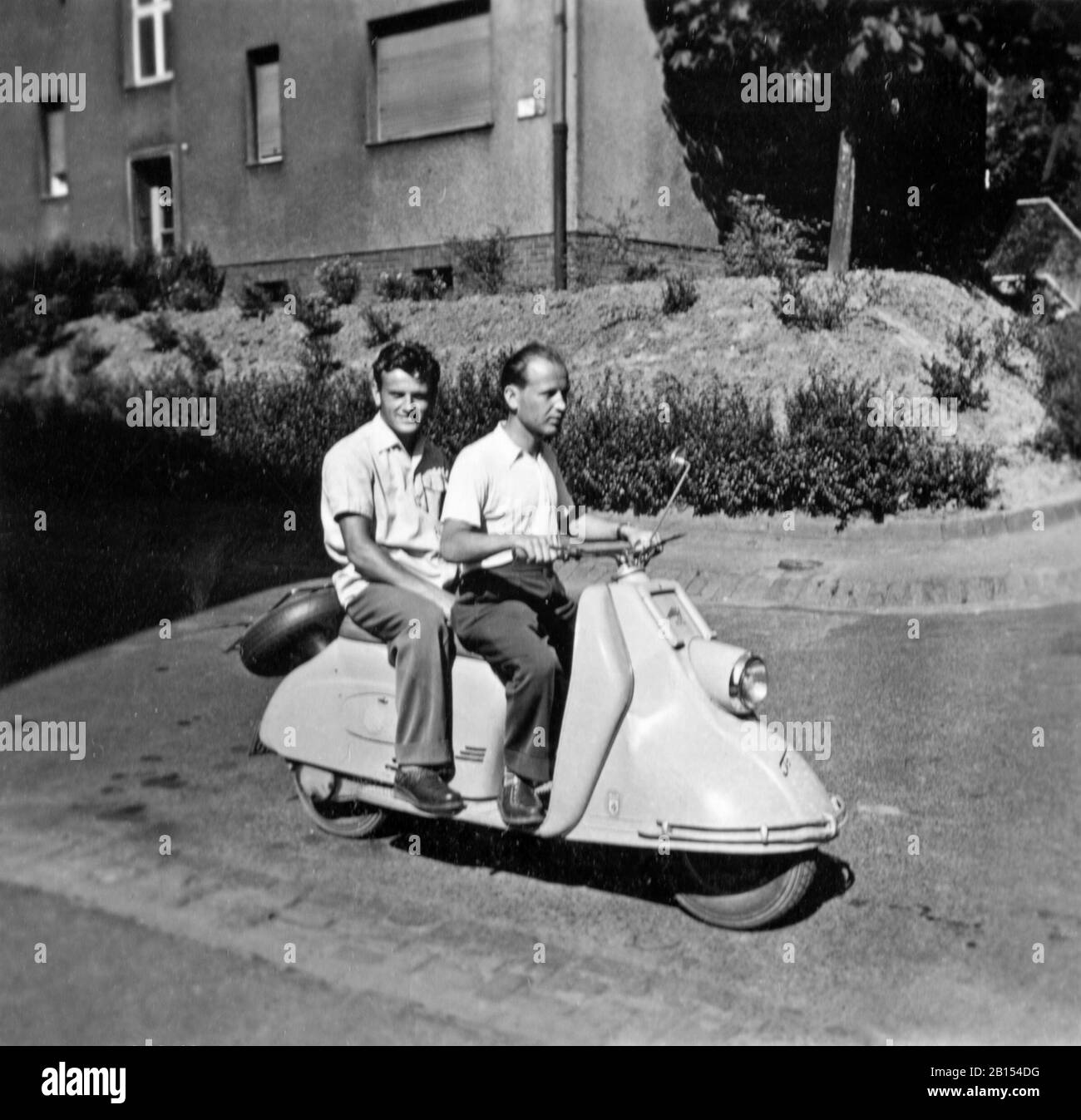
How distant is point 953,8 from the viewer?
565 inches

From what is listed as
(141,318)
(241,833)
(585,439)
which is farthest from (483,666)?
(141,318)

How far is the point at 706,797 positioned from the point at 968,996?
0.89m

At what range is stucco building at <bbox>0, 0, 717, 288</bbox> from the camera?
16.1 metres

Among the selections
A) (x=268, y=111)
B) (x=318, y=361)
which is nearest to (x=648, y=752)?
(x=318, y=361)

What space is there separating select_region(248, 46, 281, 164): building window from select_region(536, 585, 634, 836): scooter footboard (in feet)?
55.7

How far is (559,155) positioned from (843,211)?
10.8ft

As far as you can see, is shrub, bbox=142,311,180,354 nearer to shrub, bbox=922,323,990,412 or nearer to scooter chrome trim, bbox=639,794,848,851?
shrub, bbox=922,323,990,412

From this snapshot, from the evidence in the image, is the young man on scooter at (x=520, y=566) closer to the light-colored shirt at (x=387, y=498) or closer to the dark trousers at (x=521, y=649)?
the dark trousers at (x=521, y=649)

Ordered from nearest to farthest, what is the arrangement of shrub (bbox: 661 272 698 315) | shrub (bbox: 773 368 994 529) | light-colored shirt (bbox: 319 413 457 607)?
1. light-colored shirt (bbox: 319 413 457 607)
2. shrub (bbox: 773 368 994 529)
3. shrub (bbox: 661 272 698 315)

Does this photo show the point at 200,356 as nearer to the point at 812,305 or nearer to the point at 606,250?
the point at 606,250

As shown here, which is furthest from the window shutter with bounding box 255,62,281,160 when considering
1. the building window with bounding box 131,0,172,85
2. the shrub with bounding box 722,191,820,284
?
the shrub with bounding box 722,191,820,284

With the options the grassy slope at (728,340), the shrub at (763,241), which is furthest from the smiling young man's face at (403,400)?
the shrub at (763,241)

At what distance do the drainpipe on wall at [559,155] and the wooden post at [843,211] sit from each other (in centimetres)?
304

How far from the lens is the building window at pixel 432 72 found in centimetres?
1666
